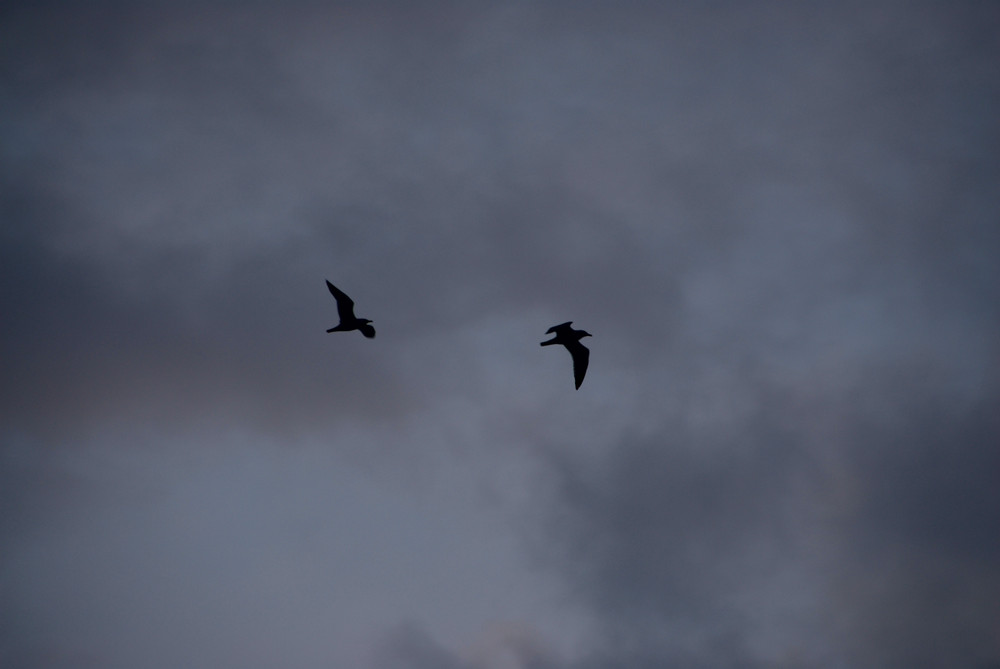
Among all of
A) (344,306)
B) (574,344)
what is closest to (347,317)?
(344,306)

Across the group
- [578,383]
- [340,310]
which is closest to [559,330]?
[578,383]

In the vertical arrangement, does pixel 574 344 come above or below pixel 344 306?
above

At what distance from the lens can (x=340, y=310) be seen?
219 feet

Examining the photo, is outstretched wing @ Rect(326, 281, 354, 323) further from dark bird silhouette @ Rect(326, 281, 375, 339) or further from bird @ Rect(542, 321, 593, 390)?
bird @ Rect(542, 321, 593, 390)

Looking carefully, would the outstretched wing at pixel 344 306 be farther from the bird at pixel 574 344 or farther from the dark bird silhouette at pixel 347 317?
the bird at pixel 574 344

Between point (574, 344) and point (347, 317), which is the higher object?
point (574, 344)

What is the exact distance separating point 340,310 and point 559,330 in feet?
41.5

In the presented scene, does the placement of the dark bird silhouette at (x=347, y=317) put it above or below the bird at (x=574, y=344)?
below

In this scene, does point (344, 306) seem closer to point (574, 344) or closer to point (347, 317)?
point (347, 317)

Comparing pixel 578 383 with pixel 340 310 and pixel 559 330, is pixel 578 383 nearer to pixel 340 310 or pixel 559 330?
pixel 559 330

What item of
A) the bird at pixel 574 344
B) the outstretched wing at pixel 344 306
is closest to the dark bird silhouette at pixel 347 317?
the outstretched wing at pixel 344 306

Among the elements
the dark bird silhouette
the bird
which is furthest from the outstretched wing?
the bird

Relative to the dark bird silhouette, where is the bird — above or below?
above

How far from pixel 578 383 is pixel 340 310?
1427 centimetres
